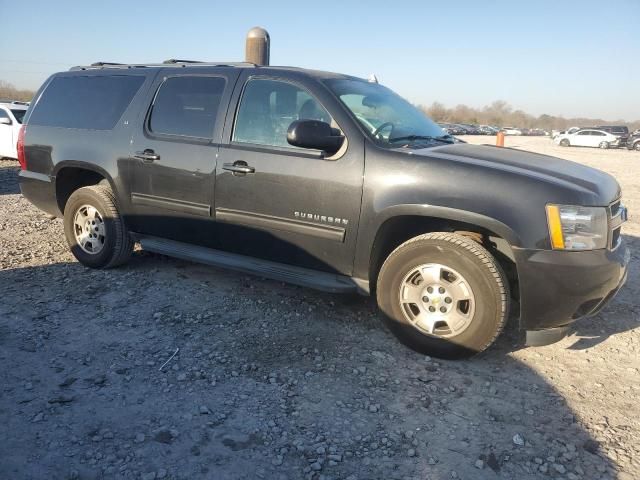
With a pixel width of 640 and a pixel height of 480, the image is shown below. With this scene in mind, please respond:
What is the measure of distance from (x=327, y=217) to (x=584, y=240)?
65.1 inches

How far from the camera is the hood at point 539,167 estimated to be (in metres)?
3.14

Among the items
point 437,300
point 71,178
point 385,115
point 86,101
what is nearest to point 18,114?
point 71,178

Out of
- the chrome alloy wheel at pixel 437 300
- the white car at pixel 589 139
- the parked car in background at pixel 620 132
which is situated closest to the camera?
the chrome alloy wheel at pixel 437 300

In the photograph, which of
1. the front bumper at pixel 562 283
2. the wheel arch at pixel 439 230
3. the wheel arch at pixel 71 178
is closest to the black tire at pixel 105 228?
the wheel arch at pixel 71 178

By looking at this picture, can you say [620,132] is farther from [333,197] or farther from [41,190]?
[41,190]

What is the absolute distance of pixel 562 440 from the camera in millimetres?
2566

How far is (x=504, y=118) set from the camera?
10812 cm

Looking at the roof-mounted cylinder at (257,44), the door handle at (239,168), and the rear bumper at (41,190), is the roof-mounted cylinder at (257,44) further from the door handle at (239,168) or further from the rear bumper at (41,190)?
the door handle at (239,168)

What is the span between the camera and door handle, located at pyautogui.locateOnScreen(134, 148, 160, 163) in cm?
428

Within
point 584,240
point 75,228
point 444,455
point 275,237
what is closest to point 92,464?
point 444,455

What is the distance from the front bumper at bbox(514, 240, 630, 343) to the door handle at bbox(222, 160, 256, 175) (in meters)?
2.00

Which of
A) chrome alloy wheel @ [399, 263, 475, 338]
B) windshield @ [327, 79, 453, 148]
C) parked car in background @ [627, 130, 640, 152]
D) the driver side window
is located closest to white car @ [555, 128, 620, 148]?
parked car in background @ [627, 130, 640, 152]

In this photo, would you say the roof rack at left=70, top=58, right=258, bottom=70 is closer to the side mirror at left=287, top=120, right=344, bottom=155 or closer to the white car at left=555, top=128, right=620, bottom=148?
the side mirror at left=287, top=120, right=344, bottom=155

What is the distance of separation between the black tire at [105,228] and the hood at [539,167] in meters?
2.87
